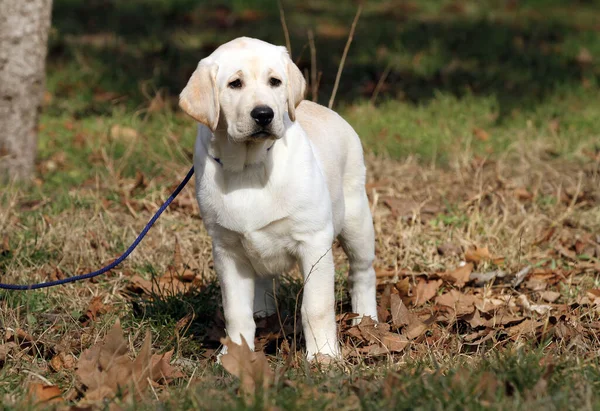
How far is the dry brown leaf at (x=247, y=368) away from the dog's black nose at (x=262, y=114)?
83cm

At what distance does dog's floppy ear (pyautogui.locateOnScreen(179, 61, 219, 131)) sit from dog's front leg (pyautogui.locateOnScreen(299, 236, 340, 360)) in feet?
2.16

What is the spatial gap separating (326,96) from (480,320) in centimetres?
400

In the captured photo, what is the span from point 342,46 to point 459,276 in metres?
4.88

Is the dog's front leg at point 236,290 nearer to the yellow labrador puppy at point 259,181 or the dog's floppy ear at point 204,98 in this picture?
the yellow labrador puppy at point 259,181

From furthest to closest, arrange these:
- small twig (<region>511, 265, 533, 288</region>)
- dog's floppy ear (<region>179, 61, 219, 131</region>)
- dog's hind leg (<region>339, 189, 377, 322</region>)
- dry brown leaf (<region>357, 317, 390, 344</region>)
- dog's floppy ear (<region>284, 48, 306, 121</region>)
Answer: small twig (<region>511, 265, 533, 288</region>), dog's hind leg (<region>339, 189, 377, 322</region>), dry brown leaf (<region>357, 317, 390, 344</region>), dog's floppy ear (<region>284, 48, 306, 121</region>), dog's floppy ear (<region>179, 61, 219, 131</region>)

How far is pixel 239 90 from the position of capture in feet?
11.1

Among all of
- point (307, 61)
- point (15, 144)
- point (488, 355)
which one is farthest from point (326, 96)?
point (488, 355)

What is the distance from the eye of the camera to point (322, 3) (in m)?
11.4

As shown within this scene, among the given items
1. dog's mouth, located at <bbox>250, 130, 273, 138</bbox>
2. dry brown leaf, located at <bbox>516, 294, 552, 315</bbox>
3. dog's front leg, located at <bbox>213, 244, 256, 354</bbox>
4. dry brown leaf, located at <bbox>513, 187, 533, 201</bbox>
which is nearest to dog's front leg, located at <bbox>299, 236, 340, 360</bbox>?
dog's front leg, located at <bbox>213, 244, 256, 354</bbox>

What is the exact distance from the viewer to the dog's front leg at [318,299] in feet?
Answer: 11.8

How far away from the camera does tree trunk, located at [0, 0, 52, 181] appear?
222 inches

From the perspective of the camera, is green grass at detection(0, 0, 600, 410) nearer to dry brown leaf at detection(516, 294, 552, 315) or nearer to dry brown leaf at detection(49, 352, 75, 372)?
dry brown leaf at detection(49, 352, 75, 372)

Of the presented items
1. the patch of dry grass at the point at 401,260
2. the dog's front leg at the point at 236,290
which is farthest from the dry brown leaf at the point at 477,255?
the dog's front leg at the point at 236,290

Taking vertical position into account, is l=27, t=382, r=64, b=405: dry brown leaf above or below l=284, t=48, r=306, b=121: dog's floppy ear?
below
